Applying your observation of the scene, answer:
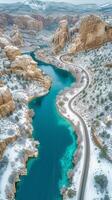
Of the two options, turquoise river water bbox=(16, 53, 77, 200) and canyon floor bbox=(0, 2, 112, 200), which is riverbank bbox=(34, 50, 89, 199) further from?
turquoise river water bbox=(16, 53, 77, 200)

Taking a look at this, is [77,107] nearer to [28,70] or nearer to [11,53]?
[28,70]

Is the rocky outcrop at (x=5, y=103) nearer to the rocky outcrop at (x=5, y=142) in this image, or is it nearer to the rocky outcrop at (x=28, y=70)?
the rocky outcrop at (x=5, y=142)

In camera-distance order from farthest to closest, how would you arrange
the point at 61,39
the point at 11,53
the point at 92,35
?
the point at 61,39
the point at 92,35
the point at 11,53

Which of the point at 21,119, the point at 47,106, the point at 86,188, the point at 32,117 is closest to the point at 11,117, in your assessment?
the point at 21,119

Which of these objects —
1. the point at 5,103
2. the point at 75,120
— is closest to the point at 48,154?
the point at 75,120

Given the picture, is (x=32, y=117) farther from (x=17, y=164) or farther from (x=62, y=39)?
(x=62, y=39)

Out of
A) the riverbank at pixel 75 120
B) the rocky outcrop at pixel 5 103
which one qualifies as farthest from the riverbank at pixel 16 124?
the riverbank at pixel 75 120
